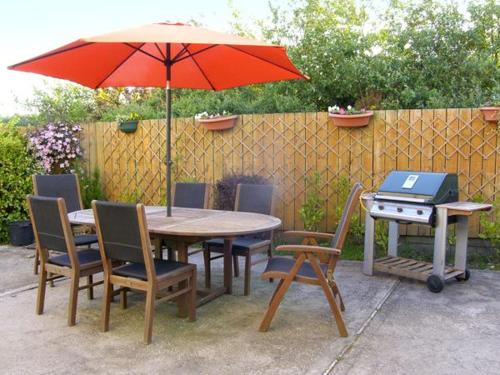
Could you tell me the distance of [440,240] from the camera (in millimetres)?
4133

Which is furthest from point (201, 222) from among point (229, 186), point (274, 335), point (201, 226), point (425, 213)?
point (229, 186)

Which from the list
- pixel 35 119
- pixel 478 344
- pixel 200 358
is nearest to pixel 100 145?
pixel 35 119

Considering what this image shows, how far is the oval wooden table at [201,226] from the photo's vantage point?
Answer: 322 cm

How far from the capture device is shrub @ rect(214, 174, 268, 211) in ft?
19.7

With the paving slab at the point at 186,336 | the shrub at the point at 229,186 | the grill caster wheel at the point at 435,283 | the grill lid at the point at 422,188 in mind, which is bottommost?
the paving slab at the point at 186,336

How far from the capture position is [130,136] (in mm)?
7059

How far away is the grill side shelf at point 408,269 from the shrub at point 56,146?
191 inches

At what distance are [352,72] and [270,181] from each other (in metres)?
2.74

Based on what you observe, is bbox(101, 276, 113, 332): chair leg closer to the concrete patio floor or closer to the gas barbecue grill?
the concrete patio floor

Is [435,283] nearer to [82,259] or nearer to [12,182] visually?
[82,259]

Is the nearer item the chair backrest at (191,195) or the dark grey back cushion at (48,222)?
the dark grey back cushion at (48,222)

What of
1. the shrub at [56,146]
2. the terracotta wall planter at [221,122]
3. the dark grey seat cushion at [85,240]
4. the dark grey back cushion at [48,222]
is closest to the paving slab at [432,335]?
the dark grey back cushion at [48,222]

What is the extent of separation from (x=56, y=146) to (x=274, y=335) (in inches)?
200

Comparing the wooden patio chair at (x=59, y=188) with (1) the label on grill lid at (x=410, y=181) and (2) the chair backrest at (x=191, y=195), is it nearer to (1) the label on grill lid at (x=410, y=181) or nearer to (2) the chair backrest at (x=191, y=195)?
(2) the chair backrest at (x=191, y=195)
